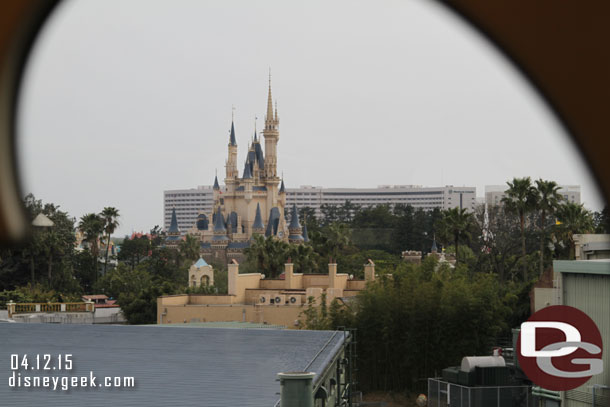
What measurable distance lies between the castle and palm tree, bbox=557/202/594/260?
51.6 m

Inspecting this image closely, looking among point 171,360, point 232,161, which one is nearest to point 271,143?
point 232,161

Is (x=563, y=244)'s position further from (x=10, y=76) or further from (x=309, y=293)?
(x=10, y=76)

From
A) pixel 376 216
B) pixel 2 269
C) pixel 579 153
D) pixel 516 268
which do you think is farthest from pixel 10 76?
pixel 376 216

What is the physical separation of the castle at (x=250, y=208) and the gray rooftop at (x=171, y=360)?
69.1m

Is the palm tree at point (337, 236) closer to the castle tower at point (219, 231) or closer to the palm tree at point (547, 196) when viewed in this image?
the palm tree at point (547, 196)

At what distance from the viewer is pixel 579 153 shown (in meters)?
0.80

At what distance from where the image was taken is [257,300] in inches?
1588

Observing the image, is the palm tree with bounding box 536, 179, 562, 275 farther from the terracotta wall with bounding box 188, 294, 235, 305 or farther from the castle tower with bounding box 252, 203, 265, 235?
the castle tower with bounding box 252, 203, 265, 235

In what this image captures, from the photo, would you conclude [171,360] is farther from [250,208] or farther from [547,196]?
[250,208]

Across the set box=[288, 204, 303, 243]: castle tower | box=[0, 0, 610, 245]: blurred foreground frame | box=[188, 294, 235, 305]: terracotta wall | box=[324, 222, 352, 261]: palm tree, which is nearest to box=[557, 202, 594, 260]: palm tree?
box=[188, 294, 235, 305]: terracotta wall

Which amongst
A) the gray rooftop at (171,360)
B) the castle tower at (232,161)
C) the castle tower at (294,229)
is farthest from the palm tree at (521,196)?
the castle tower at (232,161)

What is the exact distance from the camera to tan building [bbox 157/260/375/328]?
121 ft

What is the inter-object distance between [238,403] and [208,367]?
3.67m

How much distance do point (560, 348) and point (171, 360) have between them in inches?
373
